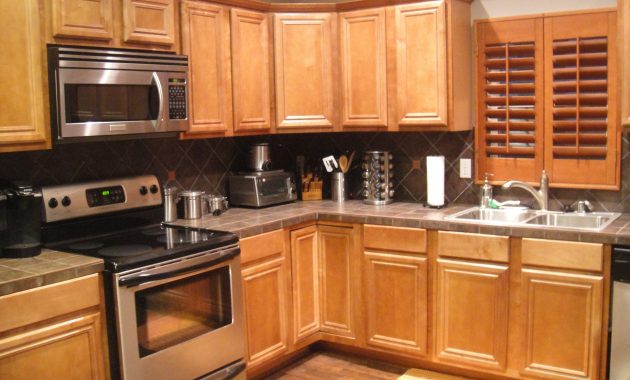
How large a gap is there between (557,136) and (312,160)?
1.60 meters

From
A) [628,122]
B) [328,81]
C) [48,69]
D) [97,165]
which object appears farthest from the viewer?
[328,81]

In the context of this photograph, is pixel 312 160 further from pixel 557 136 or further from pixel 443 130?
pixel 557 136

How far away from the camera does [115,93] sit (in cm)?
301

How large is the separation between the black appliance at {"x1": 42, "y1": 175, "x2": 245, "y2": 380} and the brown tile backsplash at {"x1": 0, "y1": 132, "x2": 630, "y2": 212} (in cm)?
14

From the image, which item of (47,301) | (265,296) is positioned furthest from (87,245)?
(265,296)

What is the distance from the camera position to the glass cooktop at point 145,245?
8.96ft

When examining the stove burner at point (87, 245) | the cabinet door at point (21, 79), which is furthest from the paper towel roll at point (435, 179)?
the cabinet door at point (21, 79)

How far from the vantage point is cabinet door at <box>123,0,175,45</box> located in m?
3.05

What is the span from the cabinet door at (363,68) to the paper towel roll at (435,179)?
364 millimetres

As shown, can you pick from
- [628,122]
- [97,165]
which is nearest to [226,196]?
[97,165]

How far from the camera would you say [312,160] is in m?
4.41

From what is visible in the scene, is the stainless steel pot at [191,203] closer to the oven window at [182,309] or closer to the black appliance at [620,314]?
the oven window at [182,309]

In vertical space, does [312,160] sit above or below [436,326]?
above

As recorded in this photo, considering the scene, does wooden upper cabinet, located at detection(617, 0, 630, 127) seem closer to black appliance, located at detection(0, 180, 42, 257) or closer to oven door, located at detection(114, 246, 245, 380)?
oven door, located at detection(114, 246, 245, 380)
